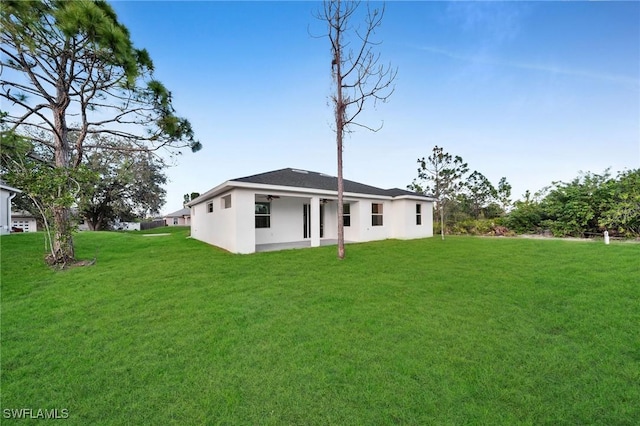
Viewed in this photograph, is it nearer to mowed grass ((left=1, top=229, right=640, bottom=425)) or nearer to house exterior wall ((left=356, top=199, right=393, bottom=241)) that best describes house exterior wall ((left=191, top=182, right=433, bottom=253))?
house exterior wall ((left=356, top=199, right=393, bottom=241))

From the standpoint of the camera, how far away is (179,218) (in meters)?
48.3

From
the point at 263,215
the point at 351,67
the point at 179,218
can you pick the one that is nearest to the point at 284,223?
the point at 263,215

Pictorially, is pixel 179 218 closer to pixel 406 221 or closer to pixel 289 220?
pixel 289 220

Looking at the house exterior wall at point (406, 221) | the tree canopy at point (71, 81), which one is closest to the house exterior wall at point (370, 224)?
the house exterior wall at point (406, 221)

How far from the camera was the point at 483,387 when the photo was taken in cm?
248

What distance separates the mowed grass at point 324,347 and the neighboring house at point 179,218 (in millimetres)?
42091

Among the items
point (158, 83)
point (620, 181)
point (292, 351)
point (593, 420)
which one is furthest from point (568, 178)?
point (158, 83)

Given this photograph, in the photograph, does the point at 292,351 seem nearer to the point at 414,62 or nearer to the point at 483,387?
the point at 483,387

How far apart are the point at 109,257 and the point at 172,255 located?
1.80 meters

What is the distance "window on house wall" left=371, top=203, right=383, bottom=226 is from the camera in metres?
13.7

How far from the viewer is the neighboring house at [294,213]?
30.2ft

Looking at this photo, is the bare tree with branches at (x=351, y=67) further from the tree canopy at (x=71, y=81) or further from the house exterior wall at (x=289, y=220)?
the tree canopy at (x=71, y=81)

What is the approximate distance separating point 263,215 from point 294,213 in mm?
1682

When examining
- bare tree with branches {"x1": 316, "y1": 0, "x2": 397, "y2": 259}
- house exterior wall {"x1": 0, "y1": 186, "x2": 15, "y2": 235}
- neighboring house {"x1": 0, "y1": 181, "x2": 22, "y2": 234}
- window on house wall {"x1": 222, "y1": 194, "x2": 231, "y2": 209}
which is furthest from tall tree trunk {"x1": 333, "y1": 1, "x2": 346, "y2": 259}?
house exterior wall {"x1": 0, "y1": 186, "x2": 15, "y2": 235}
